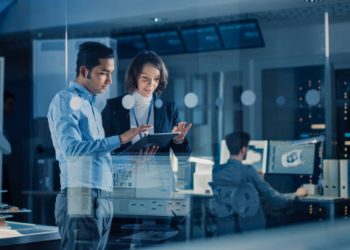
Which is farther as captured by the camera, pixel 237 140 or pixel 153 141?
pixel 153 141

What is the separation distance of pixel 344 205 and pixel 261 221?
0.48m

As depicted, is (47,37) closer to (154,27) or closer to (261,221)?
(154,27)

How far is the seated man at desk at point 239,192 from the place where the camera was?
4.24 meters

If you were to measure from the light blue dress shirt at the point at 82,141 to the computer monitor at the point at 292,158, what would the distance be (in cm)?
100

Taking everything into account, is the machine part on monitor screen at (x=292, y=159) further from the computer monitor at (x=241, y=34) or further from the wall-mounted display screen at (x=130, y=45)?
the wall-mounted display screen at (x=130, y=45)

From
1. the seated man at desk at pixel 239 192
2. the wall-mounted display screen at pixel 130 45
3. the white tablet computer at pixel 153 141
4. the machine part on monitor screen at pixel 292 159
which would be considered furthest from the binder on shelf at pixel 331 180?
the wall-mounted display screen at pixel 130 45

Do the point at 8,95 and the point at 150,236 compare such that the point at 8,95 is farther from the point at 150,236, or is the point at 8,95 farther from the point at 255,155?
the point at 255,155

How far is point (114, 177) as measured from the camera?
4586 mm

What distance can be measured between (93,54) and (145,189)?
0.95 m

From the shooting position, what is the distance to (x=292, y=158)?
4.14 m

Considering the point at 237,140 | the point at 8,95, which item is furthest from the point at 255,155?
the point at 8,95

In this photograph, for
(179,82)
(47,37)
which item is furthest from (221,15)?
(47,37)

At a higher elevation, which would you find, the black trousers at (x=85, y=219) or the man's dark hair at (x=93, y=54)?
the man's dark hair at (x=93, y=54)

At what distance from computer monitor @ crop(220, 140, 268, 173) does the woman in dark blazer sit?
0.77 ft
